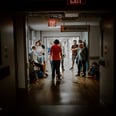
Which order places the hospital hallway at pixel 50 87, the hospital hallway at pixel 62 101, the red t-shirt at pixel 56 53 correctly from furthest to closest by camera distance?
1. the red t-shirt at pixel 56 53
2. the hospital hallway at pixel 62 101
3. the hospital hallway at pixel 50 87

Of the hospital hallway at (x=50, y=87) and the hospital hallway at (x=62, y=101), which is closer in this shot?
the hospital hallway at (x=50, y=87)

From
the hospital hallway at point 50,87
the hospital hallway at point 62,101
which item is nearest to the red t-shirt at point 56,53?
the hospital hallway at point 62,101

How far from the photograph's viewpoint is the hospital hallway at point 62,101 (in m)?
4.90

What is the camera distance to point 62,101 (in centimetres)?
580

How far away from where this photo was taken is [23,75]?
681 cm

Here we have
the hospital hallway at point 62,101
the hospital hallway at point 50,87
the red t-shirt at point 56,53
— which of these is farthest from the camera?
the red t-shirt at point 56,53

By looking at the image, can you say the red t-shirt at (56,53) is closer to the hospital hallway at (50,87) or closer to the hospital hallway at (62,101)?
Result: the hospital hallway at (62,101)

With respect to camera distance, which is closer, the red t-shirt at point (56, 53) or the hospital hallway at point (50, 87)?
the hospital hallway at point (50, 87)

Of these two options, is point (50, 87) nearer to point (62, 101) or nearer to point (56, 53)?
point (56, 53)

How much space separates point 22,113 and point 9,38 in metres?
1.64

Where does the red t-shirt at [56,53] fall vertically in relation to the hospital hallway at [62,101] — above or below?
above

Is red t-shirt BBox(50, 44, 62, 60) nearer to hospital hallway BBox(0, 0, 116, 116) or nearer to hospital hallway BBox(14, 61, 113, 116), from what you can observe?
hospital hallway BBox(14, 61, 113, 116)

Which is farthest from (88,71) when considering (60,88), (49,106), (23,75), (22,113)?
(22,113)

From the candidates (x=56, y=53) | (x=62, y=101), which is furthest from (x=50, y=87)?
(x=62, y=101)
